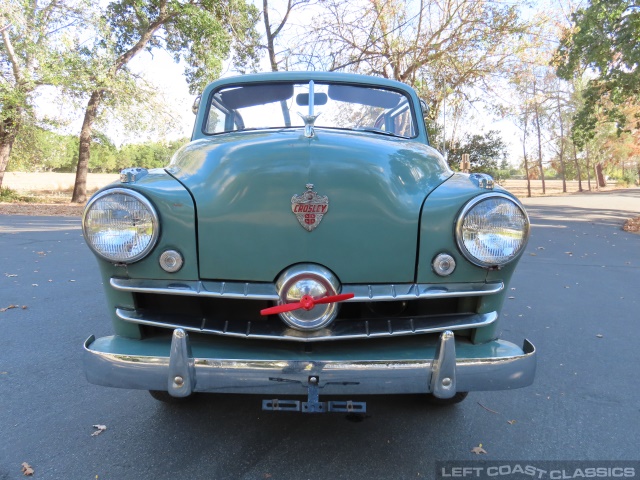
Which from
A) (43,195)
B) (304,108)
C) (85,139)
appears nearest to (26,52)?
(85,139)

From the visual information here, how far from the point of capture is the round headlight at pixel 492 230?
6.58 ft

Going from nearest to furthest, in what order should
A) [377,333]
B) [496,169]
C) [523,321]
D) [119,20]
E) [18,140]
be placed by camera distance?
[377,333], [523,321], [119,20], [18,140], [496,169]

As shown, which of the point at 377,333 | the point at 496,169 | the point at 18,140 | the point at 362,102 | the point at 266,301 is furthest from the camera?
the point at 496,169

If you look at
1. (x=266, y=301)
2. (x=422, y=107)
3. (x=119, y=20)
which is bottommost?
(x=266, y=301)

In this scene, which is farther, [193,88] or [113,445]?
[193,88]

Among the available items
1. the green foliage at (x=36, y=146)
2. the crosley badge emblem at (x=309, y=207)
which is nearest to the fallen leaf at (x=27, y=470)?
the crosley badge emblem at (x=309, y=207)

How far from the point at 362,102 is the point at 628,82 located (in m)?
11.3

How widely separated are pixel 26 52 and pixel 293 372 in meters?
18.4

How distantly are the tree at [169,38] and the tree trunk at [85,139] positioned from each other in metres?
0.04

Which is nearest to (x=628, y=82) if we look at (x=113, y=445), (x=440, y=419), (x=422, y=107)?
(x=422, y=107)

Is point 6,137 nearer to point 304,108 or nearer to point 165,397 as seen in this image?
point 304,108

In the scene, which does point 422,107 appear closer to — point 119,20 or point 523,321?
point 523,321

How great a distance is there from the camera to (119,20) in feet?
55.9

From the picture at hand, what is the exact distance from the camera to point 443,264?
80.2 inches
